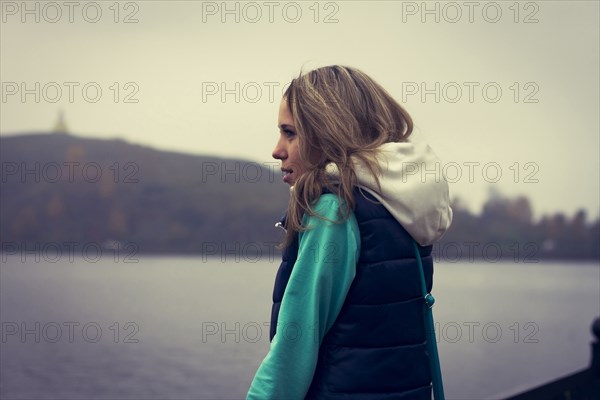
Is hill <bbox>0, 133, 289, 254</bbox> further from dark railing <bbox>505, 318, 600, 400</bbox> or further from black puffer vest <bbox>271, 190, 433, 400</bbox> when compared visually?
black puffer vest <bbox>271, 190, 433, 400</bbox>

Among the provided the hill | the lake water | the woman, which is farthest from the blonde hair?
the hill

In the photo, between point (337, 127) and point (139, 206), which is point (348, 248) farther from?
point (139, 206)

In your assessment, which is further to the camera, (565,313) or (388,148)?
(565,313)

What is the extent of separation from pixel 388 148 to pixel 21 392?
31.5m

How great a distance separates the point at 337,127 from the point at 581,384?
8.34 feet

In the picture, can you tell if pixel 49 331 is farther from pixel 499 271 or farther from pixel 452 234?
pixel 499 271

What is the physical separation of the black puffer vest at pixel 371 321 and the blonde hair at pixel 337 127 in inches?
2.4

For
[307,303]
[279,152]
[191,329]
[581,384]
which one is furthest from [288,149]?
[191,329]

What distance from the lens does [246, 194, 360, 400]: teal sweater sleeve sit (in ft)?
4.79

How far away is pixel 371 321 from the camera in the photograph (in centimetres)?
151

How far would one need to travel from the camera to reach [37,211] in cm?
8344

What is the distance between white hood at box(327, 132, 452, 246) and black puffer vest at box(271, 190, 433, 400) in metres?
0.03

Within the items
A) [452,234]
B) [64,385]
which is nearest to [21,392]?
[64,385]

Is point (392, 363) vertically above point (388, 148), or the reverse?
point (388, 148)
